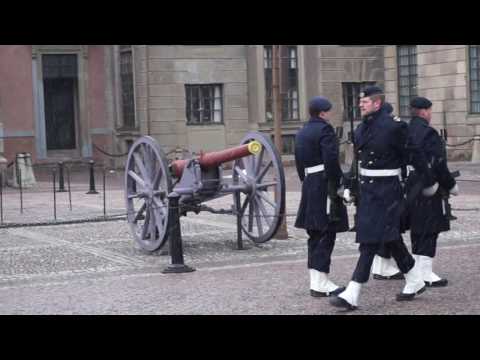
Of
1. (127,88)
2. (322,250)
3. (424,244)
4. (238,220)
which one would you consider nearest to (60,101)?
(127,88)

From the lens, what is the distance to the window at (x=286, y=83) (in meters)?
29.8

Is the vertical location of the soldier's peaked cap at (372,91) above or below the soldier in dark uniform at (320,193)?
above

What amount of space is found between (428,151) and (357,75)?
2220 cm

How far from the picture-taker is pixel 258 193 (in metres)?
12.0

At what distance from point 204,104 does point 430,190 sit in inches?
838

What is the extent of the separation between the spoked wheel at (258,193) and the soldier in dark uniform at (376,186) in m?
3.43

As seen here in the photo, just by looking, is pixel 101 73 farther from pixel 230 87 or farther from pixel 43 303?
pixel 43 303

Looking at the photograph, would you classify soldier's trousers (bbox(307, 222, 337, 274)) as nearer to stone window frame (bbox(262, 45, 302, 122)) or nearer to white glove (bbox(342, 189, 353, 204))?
white glove (bbox(342, 189, 353, 204))

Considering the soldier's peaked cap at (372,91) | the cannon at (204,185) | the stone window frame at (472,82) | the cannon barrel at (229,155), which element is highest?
the stone window frame at (472,82)

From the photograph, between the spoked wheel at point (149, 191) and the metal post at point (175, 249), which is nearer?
the metal post at point (175, 249)

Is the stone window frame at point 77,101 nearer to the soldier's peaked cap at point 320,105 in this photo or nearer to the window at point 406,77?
the window at point 406,77

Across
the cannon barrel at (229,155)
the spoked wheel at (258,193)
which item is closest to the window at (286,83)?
the spoked wheel at (258,193)

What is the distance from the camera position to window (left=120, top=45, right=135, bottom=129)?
29.5 meters
